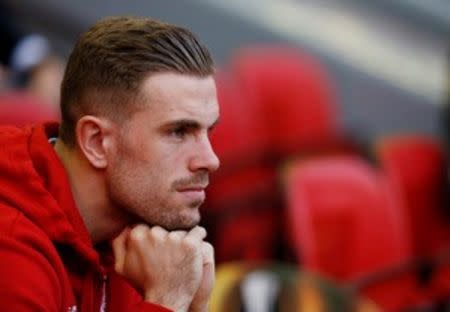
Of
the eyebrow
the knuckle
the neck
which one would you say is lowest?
the knuckle

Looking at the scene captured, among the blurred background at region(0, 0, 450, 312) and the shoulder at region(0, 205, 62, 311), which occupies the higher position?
the blurred background at region(0, 0, 450, 312)

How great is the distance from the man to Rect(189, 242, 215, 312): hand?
0.05 m

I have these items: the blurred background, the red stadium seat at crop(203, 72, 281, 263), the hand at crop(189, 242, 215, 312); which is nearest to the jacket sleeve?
the hand at crop(189, 242, 215, 312)

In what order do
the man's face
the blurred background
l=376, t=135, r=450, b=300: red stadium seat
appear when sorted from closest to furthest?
the man's face
the blurred background
l=376, t=135, r=450, b=300: red stadium seat

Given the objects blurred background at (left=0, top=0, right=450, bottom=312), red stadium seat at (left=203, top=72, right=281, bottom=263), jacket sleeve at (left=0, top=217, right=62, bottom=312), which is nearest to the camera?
jacket sleeve at (left=0, top=217, right=62, bottom=312)

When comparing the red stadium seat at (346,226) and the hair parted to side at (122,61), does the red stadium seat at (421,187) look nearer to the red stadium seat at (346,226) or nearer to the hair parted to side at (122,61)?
the red stadium seat at (346,226)

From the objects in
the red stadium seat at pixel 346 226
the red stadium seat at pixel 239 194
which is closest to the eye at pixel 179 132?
the red stadium seat at pixel 346 226

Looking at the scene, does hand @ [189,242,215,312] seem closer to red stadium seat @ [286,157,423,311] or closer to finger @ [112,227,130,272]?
finger @ [112,227,130,272]

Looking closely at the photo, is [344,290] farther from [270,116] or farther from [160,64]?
[160,64]

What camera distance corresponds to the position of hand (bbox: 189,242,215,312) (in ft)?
4.30

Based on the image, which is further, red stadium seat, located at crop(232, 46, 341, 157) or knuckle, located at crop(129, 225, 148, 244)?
red stadium seat, located at crop(232, 46, 341, 157)

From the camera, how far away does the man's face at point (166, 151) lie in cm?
120

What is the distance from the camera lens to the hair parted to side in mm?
1180

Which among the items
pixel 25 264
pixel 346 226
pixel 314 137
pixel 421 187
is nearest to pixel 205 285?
pixel 25 264
